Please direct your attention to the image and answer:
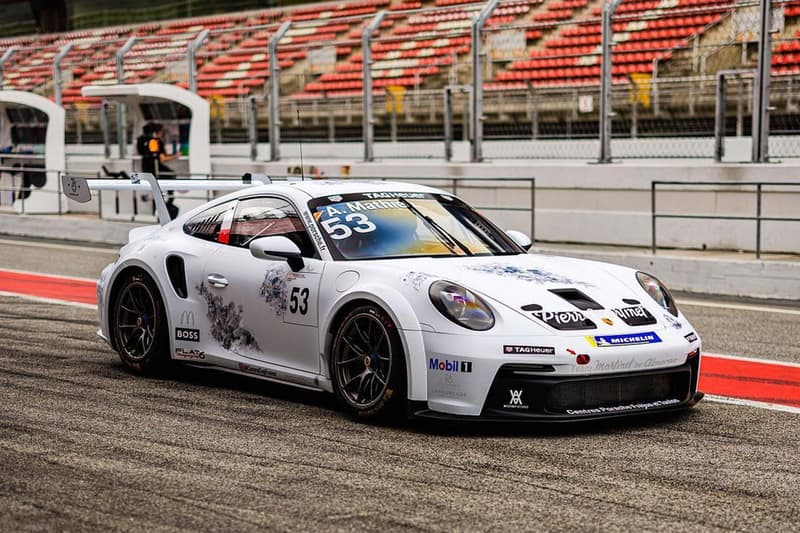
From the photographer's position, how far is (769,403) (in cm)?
748

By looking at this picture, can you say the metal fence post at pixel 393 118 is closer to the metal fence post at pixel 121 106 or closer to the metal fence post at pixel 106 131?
the metal fence post at pixel 121 106

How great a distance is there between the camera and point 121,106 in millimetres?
25250

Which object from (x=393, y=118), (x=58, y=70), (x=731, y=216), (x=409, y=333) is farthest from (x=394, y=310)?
(x=58, y=70)

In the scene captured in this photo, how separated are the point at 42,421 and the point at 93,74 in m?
20.4

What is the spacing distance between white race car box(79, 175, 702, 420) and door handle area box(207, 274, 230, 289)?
12 mm

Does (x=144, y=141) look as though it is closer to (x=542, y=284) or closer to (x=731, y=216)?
(x=731, y=216)

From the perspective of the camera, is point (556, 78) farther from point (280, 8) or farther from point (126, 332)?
point (280, 8)

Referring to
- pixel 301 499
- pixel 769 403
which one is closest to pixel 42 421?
pixel 301 499

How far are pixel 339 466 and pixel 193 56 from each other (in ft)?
61.5

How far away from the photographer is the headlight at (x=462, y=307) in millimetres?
6367

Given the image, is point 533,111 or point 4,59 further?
point 4,59

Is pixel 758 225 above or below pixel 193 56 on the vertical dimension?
below

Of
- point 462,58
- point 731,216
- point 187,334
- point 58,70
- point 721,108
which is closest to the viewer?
point 187,334

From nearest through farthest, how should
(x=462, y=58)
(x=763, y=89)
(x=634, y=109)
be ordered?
(x=763, y=89), (x=634, y=109), (x=462, y=58)
